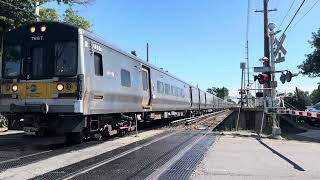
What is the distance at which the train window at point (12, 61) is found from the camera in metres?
15.7

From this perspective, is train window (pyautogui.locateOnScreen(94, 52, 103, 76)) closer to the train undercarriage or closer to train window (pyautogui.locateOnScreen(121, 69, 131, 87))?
the train undercarriage

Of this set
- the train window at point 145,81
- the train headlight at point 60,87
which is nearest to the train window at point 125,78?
the train window at point 145,81

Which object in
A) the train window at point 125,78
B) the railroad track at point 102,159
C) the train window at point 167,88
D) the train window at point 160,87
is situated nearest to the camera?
the railroad track at point 102,159

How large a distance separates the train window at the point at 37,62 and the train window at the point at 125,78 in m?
3.92

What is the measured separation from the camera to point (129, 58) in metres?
20.1

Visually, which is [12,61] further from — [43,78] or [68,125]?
[68,125]

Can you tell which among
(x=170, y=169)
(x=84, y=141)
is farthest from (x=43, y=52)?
(x=170, y=169)

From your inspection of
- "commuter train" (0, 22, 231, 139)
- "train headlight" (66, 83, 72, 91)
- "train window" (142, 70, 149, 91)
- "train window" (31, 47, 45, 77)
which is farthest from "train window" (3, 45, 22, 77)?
"train window" (142, 70, 149, 91)

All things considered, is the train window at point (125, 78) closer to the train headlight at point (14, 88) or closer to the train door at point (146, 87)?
the train door at point (146, 87)

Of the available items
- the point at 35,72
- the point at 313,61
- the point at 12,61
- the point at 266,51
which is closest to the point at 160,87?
the point at 266,51

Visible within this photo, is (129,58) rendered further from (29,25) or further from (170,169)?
(170,169)

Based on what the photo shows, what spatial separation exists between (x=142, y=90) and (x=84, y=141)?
5.45 meters

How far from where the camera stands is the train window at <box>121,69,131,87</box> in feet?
61.8

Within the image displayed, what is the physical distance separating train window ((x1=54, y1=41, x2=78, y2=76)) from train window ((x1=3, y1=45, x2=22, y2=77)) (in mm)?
1272
